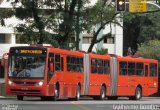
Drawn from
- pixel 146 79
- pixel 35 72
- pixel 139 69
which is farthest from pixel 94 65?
pixel 35 72

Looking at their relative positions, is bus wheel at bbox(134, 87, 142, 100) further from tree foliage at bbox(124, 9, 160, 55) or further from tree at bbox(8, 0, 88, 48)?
tree foliage at bbox(124, 9, 160, 55)

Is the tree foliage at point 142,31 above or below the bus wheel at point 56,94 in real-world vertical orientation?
above

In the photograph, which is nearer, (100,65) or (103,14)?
(100,65)

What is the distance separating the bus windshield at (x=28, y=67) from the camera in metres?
33.3

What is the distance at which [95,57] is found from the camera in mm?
39875

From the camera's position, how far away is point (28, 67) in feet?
109

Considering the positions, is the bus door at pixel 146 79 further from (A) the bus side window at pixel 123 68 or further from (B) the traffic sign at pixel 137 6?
(B) the traffic sign at pixel 137 6

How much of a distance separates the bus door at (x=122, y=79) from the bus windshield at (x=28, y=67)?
404 inches

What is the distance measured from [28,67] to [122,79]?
11.0m

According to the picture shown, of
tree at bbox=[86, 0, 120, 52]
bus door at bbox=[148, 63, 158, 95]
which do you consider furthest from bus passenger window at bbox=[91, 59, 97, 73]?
bus door at bbox=[148, 63, 158, 95]

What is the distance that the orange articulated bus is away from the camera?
110 feet

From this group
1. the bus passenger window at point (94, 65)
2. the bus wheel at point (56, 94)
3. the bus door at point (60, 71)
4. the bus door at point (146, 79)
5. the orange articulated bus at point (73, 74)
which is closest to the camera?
the orange articulated bus at point (73, 74)

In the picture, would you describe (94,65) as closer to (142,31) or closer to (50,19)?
(50,19)

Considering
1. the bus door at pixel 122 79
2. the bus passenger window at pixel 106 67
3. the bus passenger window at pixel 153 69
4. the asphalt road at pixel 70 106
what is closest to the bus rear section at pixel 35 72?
the asphalt road at pixel 70 106
